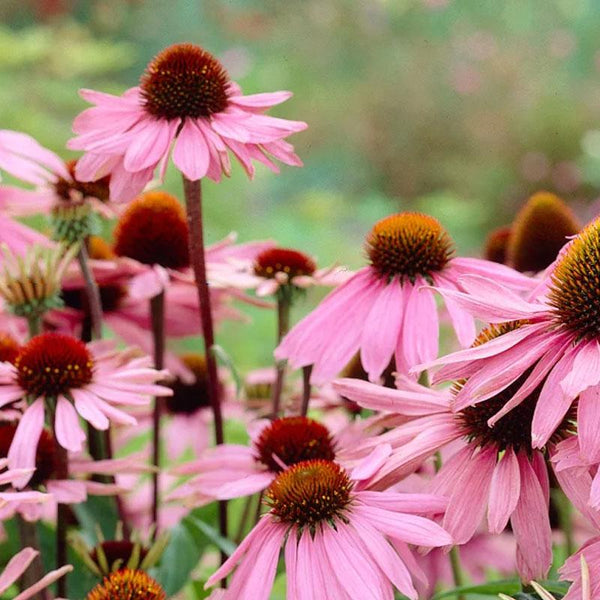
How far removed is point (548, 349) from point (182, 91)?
0.24 m

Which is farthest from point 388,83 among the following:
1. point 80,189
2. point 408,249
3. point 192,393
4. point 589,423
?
point 589,423

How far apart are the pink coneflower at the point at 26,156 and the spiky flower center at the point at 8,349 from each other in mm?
91

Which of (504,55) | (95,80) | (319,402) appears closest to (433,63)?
(504,55)

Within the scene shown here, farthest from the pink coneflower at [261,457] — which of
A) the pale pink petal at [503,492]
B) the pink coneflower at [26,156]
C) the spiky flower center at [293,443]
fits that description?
the pink coneflower at [26,156]

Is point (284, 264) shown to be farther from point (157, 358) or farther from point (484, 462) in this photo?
point (484, 462)

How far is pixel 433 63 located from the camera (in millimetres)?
4105

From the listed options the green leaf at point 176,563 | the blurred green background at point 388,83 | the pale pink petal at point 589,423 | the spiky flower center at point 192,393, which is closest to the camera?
the pale pink petal at point 589,423

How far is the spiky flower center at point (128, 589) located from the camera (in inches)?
16.1

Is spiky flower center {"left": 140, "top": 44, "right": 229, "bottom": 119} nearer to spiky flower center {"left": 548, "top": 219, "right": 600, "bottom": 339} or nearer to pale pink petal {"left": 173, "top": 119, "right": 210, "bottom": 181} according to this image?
pale pink petal {"left": 173, "top": 119, "right": 210, "bottom": 181}

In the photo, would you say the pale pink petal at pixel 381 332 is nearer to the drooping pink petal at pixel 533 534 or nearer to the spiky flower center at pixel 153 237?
the drooping pink petal at pixel 533 534

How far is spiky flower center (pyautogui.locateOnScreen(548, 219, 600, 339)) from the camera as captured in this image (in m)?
0.39

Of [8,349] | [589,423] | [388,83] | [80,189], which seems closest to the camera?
[589,423]

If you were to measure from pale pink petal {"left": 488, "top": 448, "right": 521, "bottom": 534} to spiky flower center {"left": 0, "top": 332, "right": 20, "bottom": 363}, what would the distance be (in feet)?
0.90

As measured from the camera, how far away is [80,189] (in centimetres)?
69
